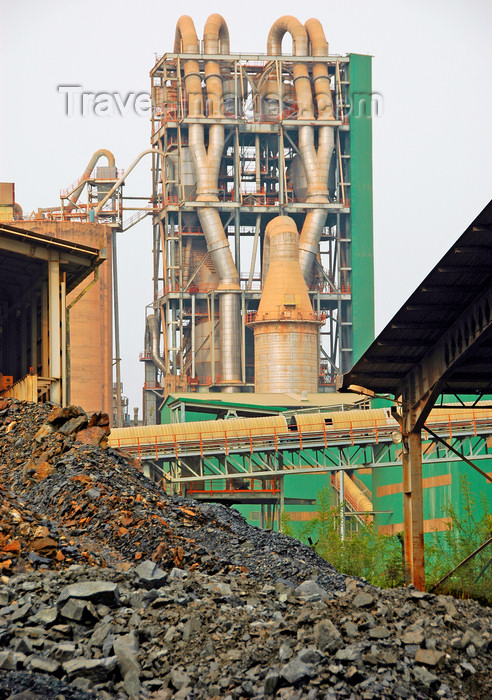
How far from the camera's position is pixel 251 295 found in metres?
62.5

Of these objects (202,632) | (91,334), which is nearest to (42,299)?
(202,632)

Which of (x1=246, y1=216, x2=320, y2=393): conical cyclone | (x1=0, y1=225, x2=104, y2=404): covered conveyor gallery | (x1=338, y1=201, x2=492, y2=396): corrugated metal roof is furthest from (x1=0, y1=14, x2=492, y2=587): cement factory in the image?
(x1=338, y1=201, x2=492, y2=396): corrugated metal roof

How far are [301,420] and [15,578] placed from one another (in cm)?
2720

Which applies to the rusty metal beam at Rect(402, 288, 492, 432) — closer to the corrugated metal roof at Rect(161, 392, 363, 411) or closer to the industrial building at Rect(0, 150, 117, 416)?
the industrial building at Rect(0, 150, 117, 416)

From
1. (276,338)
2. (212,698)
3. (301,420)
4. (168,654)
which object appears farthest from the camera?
(276,338)

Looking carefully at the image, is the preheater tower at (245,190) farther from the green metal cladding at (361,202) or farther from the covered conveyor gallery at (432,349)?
the covered conveyor gallery at (432,349)

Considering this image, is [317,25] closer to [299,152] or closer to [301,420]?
[299,152]

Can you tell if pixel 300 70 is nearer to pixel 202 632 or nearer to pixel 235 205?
pixel 235 205

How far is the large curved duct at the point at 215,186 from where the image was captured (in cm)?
6088

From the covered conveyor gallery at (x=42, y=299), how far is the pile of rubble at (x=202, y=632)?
10.4 meters

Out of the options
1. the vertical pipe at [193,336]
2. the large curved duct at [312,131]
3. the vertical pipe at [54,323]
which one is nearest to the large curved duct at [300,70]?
the large curved duct at [312,131]

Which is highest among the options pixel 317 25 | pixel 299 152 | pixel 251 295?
pixel 317 25

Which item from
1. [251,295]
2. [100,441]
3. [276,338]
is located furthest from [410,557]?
[251,295]

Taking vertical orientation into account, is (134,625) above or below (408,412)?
below
